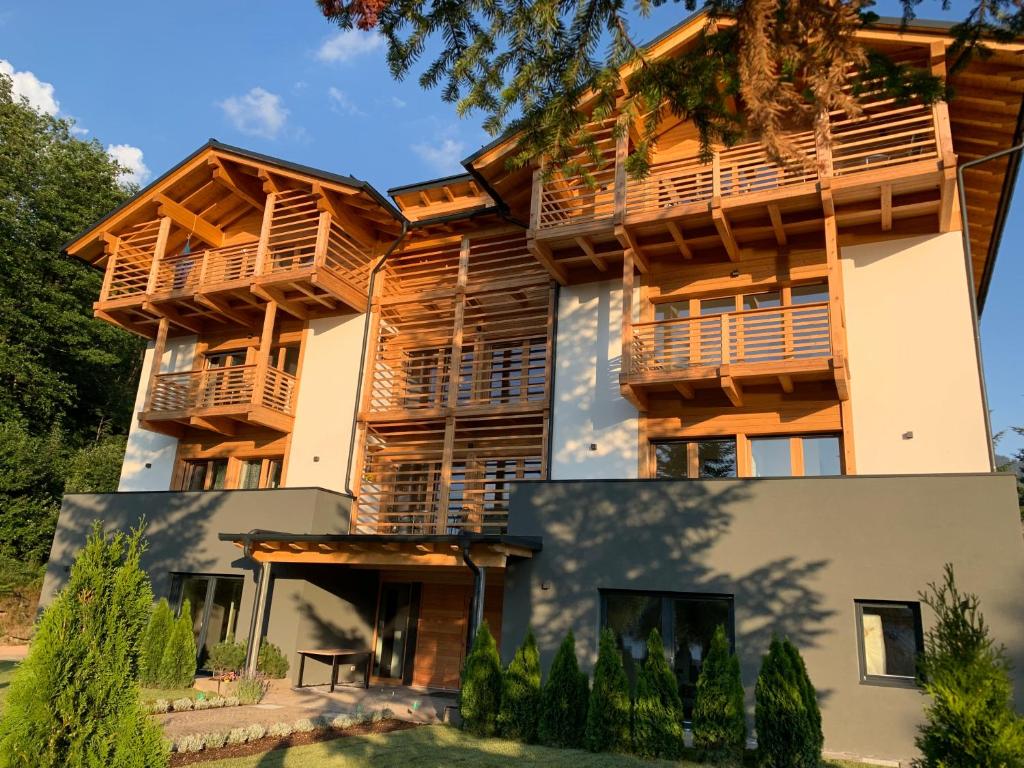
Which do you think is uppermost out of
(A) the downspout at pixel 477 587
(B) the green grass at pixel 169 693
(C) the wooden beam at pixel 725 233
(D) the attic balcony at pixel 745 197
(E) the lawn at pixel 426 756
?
(D) the attic balcony at pixel 745 197

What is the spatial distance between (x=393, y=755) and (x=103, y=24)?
65.6ft

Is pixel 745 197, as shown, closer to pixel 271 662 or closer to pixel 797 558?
pixel 797 558

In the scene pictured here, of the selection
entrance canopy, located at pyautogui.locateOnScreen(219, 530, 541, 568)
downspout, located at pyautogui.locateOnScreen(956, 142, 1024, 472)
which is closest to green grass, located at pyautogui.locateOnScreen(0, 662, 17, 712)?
entrance canopy, located at pyautogui.locateOnScreen(219, 530, 541, 568)

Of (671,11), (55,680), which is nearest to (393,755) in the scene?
(55,680)

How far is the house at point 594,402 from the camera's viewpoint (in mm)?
10422

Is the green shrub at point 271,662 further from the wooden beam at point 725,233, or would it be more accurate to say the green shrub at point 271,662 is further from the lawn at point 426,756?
the wooden beam at point 725,233

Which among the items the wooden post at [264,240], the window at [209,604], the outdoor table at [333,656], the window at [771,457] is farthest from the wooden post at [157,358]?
the window at [771,457]

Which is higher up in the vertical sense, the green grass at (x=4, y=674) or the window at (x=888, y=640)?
the window at (x=888, y=640)

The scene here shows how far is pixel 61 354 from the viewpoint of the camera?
27953mm

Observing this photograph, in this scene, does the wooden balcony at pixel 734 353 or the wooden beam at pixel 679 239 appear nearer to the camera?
the wooden balcony at pixel 734 353

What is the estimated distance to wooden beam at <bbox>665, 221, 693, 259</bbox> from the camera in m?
13.2

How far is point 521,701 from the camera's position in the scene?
9812mm

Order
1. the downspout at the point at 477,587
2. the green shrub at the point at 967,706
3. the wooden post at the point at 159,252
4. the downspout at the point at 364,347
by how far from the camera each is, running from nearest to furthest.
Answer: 1. the green shrub at the point at 967,706
2. the downspout at the point at 477,587
3. the downspout at the point at 364,347
4. the wooden post at the point at 159,252

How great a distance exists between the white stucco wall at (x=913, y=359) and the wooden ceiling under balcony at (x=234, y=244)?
32.8 ft
